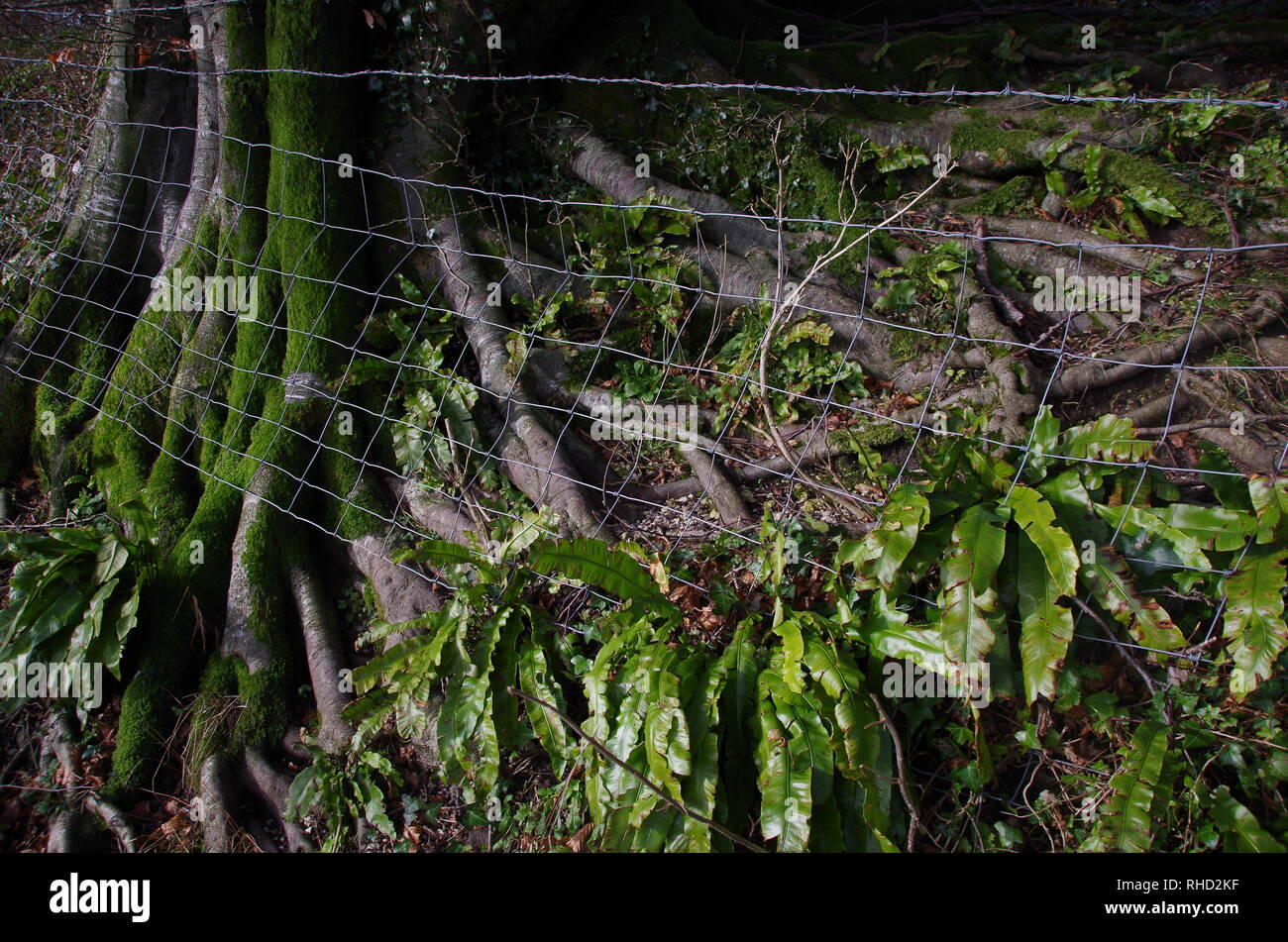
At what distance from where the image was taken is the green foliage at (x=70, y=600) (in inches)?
131

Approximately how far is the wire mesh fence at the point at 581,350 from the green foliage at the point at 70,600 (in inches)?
25.1

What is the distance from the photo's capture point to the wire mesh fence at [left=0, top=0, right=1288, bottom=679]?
145 inches

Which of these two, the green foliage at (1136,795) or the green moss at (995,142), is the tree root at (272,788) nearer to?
the green foliage at (1136,795)

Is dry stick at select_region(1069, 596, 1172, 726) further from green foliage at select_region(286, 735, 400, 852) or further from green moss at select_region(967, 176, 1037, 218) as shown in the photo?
green moss at select_region(967, 176, 1037, 218)

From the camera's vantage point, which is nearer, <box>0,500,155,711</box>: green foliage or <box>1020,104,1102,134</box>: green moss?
<box>0,500,155,711</box>: green foliage

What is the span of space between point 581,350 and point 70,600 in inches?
104

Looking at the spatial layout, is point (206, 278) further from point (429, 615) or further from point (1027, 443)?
point (1027, 443)

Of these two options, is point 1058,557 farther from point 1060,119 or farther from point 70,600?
point 70,600

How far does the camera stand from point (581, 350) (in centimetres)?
425

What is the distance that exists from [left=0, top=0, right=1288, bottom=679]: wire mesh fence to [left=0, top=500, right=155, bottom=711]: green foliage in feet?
2.09

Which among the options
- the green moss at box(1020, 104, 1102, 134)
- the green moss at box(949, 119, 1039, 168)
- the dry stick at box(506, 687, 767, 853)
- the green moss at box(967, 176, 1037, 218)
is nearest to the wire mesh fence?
the green moss at box(967, 176, 1037, 218)

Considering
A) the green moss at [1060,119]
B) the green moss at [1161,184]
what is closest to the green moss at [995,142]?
the green moss at [1060,119]

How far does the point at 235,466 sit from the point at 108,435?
0.99 meters
